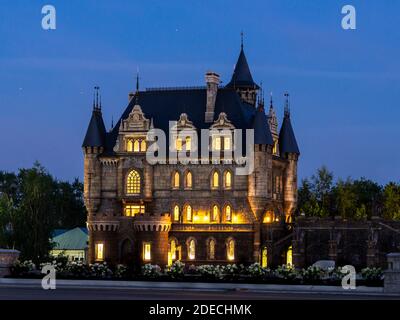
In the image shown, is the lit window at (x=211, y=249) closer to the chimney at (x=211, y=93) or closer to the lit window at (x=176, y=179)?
the lit window at (x=176, y=179)

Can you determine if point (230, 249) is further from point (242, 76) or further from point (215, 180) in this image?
point (242, 76)

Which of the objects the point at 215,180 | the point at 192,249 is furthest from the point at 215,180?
the point at 192,249

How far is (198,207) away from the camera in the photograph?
98750 mm

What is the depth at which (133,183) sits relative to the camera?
101250 millimetres

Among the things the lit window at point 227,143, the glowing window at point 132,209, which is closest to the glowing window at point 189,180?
the lit window at point 227,143

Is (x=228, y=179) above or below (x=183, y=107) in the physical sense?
below

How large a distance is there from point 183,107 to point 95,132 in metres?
9.06

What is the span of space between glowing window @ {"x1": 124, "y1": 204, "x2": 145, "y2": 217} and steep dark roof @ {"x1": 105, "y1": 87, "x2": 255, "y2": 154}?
565cm

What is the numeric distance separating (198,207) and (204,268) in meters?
21.5

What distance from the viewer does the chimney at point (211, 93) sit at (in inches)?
3969
